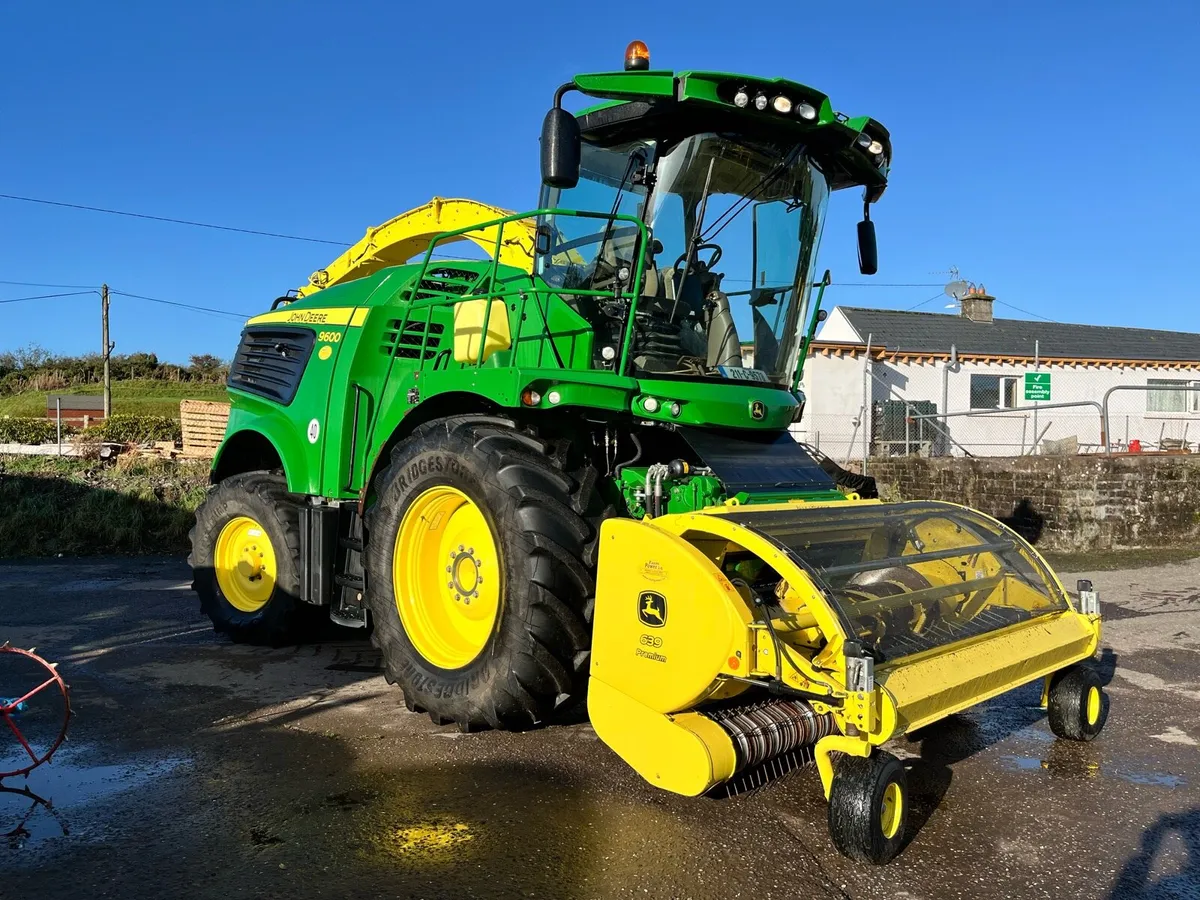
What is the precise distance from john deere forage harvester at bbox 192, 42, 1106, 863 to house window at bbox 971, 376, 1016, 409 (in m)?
17.6

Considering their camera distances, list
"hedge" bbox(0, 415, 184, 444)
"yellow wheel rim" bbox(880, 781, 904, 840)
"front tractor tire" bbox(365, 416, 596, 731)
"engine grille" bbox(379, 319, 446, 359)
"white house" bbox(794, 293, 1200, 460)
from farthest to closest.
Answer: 1. "hedge" bbox(0, 415, 184, 444)
2. "white house" bbox(794, 293, 1200, 460)
3. "engine grille" bbox(379, 319, 446, 359)
4. "front tractor tire" bbox(365, 416, 596, 731)
5. "yellow wheel rim" bbox(880, 781, 904, 840)

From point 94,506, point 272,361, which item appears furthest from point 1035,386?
point 272,361

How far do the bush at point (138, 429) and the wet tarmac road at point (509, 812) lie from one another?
17.8 m

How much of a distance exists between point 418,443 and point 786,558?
218 centimetres

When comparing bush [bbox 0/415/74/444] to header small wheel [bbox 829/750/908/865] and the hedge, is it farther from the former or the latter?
header small wheel [bbox 829/750/908/865]

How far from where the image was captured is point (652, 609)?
3.61 meters

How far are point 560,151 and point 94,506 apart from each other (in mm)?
11170

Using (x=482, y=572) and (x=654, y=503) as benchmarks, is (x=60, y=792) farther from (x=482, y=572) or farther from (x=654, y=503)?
(x=654, y=503)

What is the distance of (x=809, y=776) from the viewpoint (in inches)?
158

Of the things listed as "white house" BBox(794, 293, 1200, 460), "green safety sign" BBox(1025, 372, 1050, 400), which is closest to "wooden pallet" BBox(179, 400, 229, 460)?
"white house" BBox(794, 293, 1200, 460)

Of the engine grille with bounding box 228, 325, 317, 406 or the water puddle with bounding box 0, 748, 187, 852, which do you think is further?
the engine grille with bounding box 228, 325, 317, 406

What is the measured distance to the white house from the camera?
18781mm

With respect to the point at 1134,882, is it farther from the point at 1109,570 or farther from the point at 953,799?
the point at 1109,570

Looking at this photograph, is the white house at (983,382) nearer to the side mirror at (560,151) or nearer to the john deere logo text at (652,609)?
the side mirror at (560,151)
